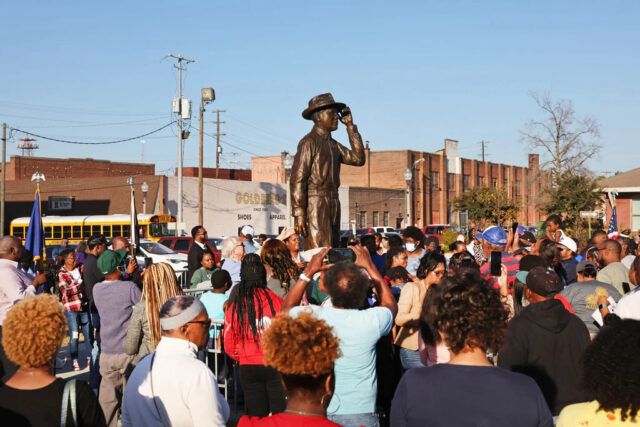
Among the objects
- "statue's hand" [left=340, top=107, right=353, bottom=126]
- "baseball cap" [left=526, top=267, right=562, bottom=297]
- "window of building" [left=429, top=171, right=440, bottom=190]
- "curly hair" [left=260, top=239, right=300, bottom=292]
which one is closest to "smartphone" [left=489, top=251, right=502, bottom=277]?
"baseball cap" [left=526, top=267, right=562, bottom=297]

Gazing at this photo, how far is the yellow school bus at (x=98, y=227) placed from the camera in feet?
115

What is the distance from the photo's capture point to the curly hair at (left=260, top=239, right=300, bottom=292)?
641cm

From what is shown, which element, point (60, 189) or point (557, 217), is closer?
point (557, 217)

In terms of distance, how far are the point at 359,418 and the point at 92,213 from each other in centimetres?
4788

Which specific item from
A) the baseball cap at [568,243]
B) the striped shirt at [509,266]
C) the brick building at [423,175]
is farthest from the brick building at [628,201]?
the brick building at [423,175]

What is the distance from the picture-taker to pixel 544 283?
481 cm

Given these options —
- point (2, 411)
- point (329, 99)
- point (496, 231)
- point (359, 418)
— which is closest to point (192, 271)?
point (329, 99)

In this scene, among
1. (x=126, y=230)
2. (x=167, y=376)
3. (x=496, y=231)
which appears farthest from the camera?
(x=126, y=230)

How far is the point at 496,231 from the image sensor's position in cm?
789

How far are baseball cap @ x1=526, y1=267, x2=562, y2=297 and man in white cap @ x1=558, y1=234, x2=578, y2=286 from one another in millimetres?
4253

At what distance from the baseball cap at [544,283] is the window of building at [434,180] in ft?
198

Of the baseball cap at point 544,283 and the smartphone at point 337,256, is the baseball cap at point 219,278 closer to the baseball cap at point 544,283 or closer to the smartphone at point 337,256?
the smartphone at point 337,256

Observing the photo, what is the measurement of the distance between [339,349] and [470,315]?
69cm

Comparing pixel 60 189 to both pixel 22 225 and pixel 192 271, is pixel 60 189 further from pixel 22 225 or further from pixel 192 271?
pixel 192 271
